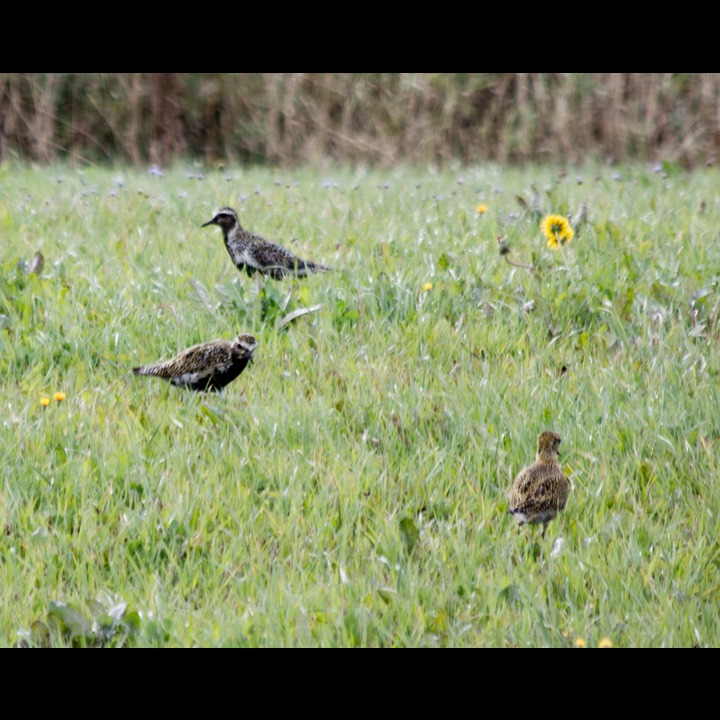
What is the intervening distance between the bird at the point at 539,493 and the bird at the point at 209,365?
65.5 inches

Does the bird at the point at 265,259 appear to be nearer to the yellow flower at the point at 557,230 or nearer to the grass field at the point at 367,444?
the grass field at the point at 367,444

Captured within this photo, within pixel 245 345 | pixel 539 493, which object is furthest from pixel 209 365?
pixel 539 493

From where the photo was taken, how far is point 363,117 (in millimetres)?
14984

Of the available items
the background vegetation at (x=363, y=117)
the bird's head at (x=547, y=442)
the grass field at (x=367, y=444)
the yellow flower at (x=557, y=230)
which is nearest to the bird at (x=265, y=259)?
the grass field at (x=367, y=444)

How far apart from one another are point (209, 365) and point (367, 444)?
3.11 feet

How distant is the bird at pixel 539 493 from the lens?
3.70 metres

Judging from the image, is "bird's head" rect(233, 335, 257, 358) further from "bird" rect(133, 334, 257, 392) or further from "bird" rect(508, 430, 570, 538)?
"bird" rect(508, 430, 570, 538)

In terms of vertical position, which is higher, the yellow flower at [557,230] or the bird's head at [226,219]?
the bird's head at [226,219]

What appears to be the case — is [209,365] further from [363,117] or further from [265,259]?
[363,117]

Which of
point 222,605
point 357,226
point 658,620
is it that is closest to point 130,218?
point 357,226

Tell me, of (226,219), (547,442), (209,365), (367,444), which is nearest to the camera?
(547,442)

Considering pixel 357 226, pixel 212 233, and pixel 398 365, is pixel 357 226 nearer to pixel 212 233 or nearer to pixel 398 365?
pixel 212 233

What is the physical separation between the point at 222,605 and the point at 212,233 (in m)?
5.23

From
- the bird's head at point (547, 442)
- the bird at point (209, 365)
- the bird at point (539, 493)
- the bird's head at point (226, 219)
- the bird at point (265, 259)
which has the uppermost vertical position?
the bird's head at point (226, 219)
